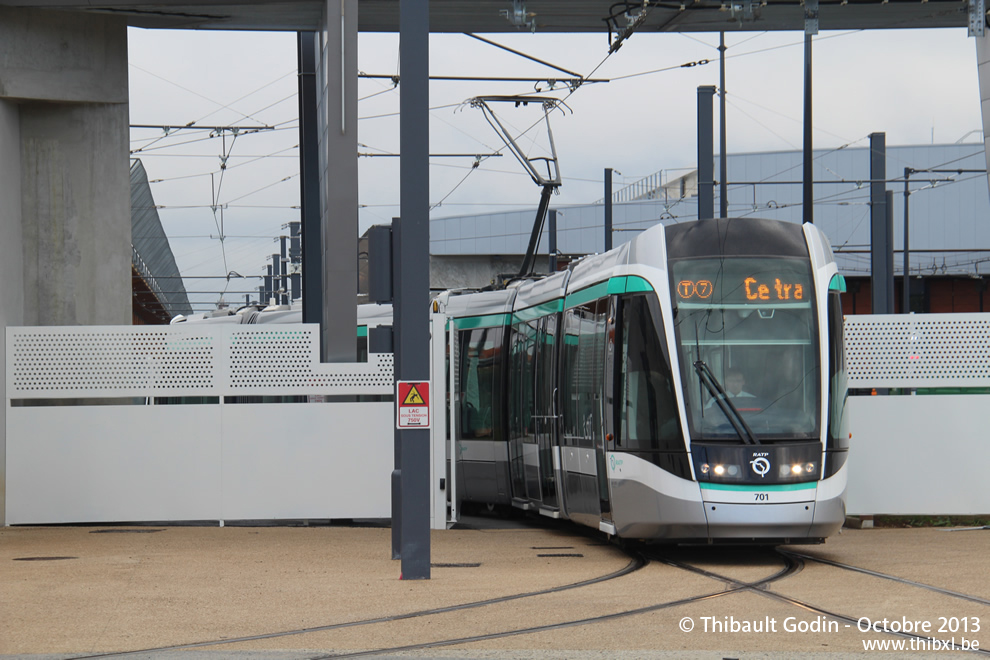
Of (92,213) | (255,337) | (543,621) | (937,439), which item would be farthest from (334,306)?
(543,621)

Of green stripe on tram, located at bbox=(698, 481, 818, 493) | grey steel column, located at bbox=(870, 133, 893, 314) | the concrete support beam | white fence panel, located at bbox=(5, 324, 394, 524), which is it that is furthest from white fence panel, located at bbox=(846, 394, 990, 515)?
grey steel column, located at bbox=(870, 133, 893, 314)

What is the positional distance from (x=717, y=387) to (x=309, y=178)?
11194 mm

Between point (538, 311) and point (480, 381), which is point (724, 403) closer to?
point (538, 311)

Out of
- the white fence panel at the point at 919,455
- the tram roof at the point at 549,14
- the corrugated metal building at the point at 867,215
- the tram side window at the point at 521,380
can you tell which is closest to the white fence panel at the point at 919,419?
the white fence panel at the point at 919,455

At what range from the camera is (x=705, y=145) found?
24.4 metres

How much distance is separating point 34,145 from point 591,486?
9572 millimetres

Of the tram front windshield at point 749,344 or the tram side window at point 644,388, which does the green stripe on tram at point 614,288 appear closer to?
the tram side window at point 644,388

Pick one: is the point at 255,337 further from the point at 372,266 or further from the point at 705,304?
the point at 705,304

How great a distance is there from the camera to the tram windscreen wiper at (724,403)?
39.2ft

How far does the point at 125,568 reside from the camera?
11812 mm

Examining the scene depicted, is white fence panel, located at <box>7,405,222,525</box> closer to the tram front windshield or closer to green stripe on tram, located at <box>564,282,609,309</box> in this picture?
green stripe on tram, located at <box>564,282,609,309</box>

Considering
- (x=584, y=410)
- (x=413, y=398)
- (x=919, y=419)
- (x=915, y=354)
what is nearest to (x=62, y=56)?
(x=584, y=410)

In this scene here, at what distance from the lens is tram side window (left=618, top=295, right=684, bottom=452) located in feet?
39.9

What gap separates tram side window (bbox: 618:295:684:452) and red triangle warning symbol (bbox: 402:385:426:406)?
2511 millimetres
